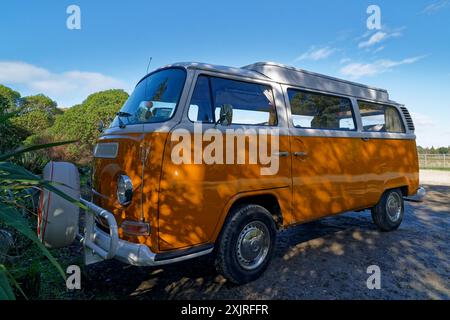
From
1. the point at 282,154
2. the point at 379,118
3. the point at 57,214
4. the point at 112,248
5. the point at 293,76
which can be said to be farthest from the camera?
the point at 379,118

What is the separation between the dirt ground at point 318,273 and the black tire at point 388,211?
179mm

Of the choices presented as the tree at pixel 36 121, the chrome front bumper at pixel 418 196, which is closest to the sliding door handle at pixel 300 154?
the chrome front bumper at pixel 418 196

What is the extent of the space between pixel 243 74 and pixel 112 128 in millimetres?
1731

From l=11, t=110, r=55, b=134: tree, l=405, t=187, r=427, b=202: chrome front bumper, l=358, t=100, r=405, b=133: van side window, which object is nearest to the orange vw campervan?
l=358, t=100, r=405, b=133: van side window

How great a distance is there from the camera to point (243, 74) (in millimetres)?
3619

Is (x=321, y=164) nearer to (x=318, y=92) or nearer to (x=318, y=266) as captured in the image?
(x=318, y=92)

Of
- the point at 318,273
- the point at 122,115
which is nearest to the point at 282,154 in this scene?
the point at 318,273

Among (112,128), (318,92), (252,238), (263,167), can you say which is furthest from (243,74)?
(252,238)

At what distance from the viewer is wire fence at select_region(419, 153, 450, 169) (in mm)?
31875

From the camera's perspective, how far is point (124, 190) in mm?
2969

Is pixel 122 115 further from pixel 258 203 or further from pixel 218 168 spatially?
pixel 258 203

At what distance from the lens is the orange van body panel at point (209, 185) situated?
282 cm

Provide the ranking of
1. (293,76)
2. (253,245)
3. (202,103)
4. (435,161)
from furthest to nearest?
(435,161), (293,76), (253,245), (202,103)

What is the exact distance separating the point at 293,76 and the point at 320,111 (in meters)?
0.71
